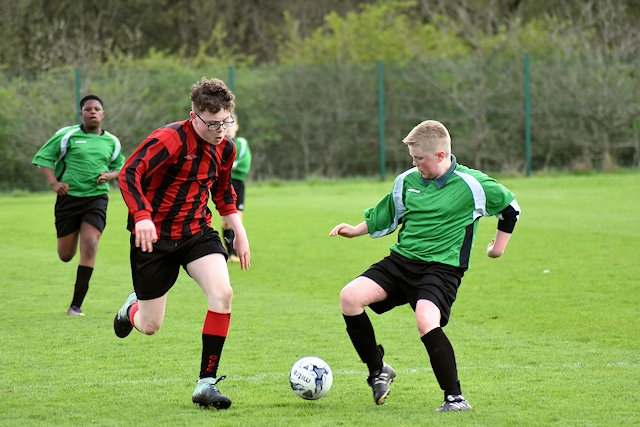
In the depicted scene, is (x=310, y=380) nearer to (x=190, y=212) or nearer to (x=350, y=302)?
(x=350, y=302)

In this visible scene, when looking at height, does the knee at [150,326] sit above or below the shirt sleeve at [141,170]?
below

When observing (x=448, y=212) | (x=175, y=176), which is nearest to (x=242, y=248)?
(x=175, y=176)

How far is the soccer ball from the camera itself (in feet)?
18.0

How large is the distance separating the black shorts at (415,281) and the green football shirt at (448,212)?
0.04 metres

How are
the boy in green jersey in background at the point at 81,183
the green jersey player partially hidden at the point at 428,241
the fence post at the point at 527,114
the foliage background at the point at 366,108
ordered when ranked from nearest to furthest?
the green jersey player partially hidden at the point at 428,241 → the boy in green jersey in background at the point at 81,183 → the foliage background at the point at 366,108 → the fence post at the point at 527,114

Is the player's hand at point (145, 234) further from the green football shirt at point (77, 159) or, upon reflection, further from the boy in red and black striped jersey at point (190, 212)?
the green football shirt at point (77, 159)

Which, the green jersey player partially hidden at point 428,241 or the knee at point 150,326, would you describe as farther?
the knee at point 150,326

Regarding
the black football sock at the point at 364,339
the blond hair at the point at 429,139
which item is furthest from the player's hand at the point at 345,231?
the blond hair at the point at 429,139

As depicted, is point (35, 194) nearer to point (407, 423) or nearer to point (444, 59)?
point (444, 59)

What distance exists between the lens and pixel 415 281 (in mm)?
5508

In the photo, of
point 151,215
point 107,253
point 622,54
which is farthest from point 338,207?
point 151,215

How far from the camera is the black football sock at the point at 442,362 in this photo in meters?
5.23

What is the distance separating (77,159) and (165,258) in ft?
12.3

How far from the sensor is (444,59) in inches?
998
